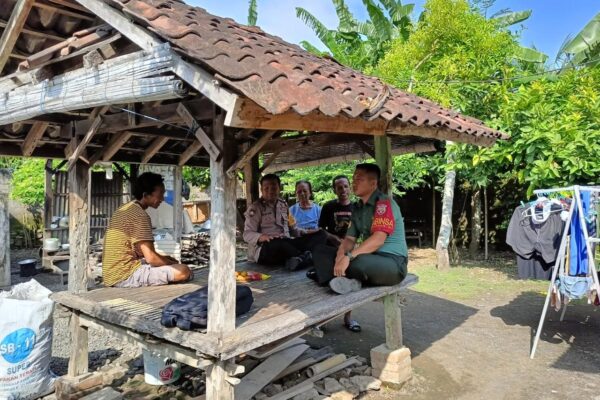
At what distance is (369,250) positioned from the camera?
4293 millimetres

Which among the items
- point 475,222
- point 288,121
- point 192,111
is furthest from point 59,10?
point 475,222

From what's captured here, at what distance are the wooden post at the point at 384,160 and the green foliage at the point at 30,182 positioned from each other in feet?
39.3

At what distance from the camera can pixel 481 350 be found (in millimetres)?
5672

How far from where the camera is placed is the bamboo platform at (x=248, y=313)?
3.05 metres

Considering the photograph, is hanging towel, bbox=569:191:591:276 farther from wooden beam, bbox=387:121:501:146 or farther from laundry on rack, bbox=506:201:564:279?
wooden beam, bbox=387:121:501:146

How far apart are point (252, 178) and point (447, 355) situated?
356 centimetres

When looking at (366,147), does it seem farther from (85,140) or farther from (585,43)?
(585,43)

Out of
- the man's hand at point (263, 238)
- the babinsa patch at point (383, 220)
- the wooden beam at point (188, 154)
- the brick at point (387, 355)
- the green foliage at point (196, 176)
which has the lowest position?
the brick at point (387, 355)

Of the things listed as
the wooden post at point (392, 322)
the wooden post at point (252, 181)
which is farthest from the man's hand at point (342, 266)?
the wooden post at point (252, 181)

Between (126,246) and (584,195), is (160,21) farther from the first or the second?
(584,195)

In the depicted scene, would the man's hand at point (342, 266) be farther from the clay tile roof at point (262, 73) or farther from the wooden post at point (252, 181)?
the wooden post at point (252, 181)

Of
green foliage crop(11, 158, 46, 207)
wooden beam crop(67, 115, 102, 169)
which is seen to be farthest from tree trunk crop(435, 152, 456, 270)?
green foliage crop(11, 158, 46, 207)

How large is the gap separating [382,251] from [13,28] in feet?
12.5

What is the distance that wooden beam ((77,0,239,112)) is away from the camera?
248cm
